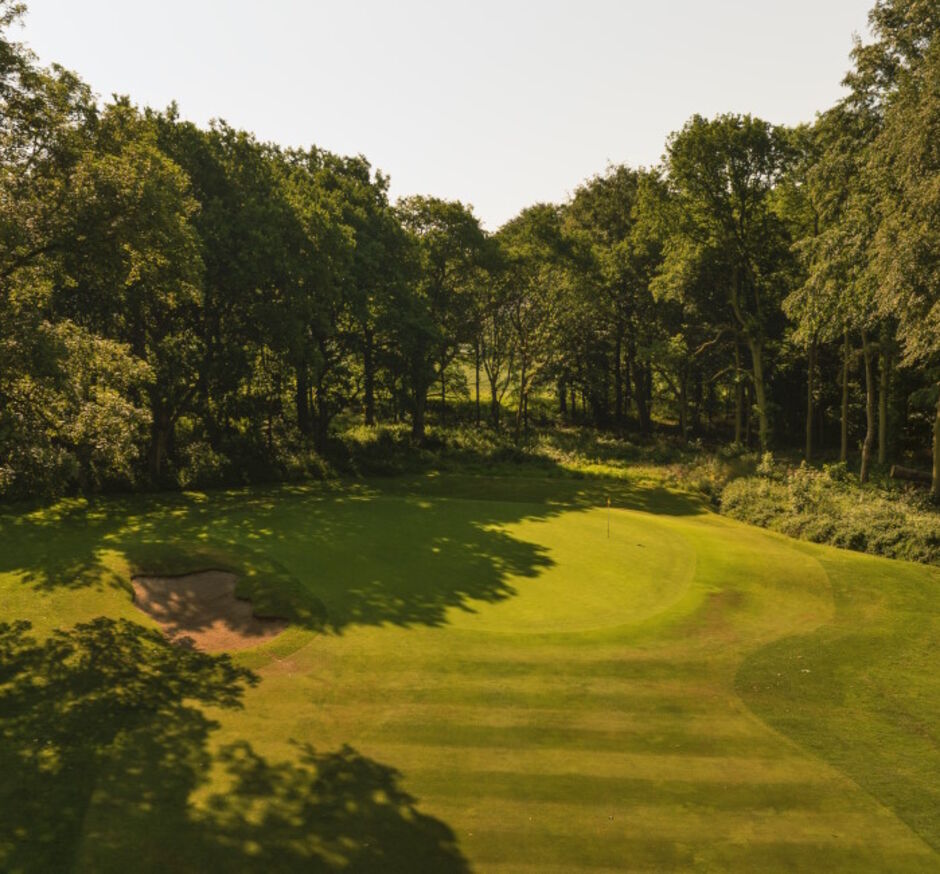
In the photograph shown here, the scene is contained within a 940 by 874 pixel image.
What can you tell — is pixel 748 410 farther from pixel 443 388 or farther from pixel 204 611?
pixel 204 611

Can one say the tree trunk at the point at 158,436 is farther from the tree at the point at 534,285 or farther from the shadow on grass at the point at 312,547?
the tree at the point at 534,285

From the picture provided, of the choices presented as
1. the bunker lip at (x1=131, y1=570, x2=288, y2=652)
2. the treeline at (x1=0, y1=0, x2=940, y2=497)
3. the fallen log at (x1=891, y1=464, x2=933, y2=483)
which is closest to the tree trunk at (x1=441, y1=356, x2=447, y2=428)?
the treeline at (x1=0, y1=0, x2=940, y2=497)

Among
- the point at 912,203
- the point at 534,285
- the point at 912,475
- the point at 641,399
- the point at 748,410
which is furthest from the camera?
the point at 641,399

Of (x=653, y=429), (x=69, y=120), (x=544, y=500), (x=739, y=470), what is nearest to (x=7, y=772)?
(x=69, y=120)

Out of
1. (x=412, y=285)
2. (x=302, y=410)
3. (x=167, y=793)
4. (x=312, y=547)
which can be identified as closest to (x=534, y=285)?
(x=412, y=285)

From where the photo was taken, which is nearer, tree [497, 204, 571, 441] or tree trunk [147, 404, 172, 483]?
tree trunk [147, 404, 172, 483]

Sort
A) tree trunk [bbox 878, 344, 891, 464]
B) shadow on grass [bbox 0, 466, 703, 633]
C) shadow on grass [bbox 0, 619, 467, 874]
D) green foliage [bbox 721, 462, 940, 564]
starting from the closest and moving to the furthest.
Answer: shadow on grass [bbox 0, 619, 467, 874] → shadow on grass [bbox 0, 466, 703, 633] → green foliage [bbox 721, 462, 940, 564] → tree trunk [bbox 878, 344, 891, 464]

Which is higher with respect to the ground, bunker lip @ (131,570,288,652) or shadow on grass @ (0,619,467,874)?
bunker lip @ (131,570,288,652)

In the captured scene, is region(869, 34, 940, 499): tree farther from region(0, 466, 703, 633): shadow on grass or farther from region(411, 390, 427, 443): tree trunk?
region(411, 390, 427, 443): tree trunk
